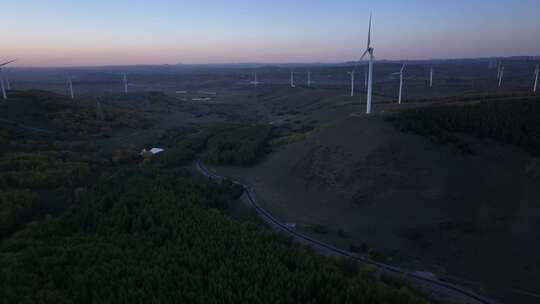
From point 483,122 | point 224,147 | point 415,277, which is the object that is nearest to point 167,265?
point 415,277

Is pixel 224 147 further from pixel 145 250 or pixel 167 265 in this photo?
pixel 167 265

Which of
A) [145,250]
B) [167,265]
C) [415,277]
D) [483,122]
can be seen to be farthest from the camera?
[483,122]

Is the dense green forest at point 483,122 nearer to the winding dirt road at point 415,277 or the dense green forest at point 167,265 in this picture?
the winding dirt road at point 415,277

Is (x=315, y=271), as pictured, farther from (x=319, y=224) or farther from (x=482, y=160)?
(x=482, y=160)

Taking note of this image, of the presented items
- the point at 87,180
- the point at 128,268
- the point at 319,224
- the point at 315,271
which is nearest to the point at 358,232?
the point at 319,224

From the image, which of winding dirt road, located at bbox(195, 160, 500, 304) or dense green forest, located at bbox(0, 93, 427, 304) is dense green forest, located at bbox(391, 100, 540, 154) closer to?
winding dirt road, located at bbox(195, 160, 500, 304)

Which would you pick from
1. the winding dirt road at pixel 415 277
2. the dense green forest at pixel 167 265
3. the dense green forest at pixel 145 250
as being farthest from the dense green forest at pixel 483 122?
the dense green forest at pixel 167 265

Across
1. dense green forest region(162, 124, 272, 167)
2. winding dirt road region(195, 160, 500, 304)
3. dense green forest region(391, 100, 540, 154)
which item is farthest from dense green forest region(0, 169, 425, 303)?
dense green forest region(391, 100, 540, 154)

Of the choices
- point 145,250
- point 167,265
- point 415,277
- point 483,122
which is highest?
point 483,122
